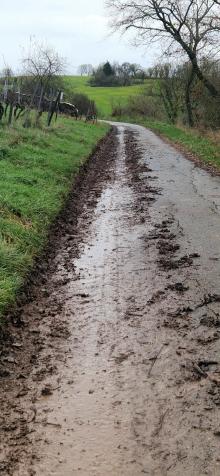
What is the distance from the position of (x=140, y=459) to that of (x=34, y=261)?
3.39m

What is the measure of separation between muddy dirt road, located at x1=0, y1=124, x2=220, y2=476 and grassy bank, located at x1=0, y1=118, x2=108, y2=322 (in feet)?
0.79

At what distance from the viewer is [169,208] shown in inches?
340

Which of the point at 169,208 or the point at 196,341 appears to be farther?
the point at 169,208

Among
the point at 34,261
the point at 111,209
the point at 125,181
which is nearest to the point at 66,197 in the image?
the point at 111,209

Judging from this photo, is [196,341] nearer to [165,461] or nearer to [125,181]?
[165,461]

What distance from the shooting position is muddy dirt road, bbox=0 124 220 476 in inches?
111

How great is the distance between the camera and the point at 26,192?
27.4 feet

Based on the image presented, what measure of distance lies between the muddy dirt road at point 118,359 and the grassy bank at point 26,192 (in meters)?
0.24

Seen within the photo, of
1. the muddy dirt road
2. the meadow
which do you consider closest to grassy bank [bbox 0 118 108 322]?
the muddy dirt road

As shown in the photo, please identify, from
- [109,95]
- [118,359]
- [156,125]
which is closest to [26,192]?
[118,359]

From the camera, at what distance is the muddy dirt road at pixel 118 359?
2.82m

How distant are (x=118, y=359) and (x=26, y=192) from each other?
200 inches

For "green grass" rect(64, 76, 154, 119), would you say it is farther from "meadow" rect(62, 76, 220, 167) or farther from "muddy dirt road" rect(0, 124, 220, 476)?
"muddy dirt road" rect(0, 124, 220, 476)

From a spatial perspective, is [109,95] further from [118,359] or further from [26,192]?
[118,359]
